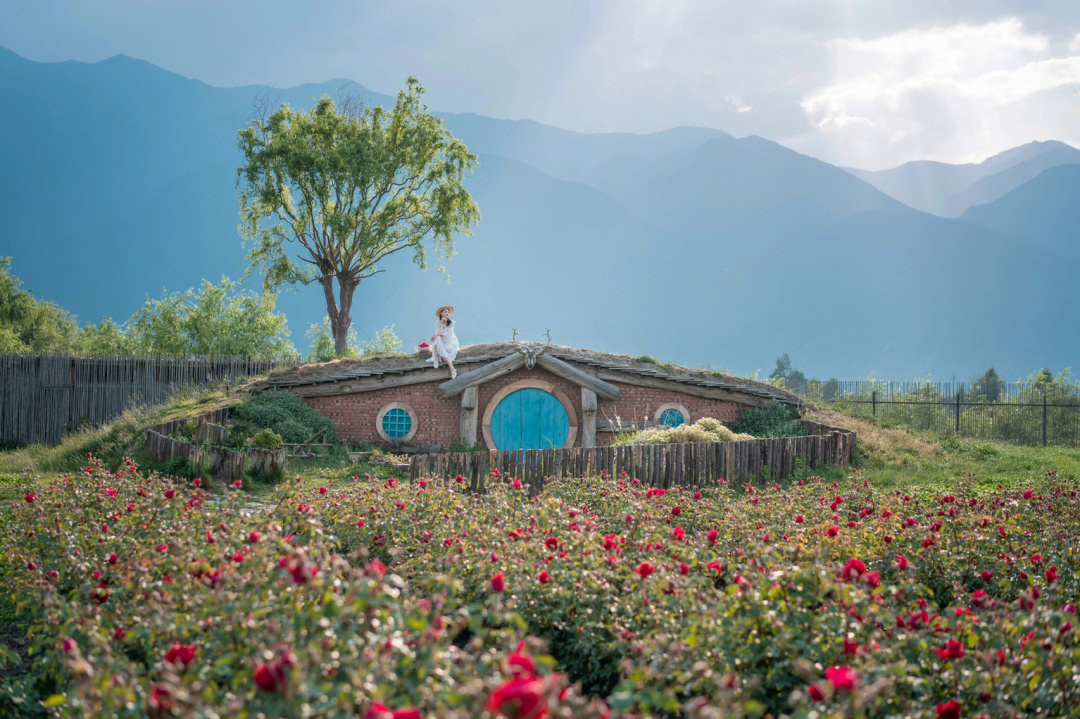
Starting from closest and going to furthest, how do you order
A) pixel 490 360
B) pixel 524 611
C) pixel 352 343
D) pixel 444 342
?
1. pixel 524 611
2. pixel 444 342
3. pixel 490 360
4. pixel 352 343

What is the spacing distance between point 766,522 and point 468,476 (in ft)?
13.4

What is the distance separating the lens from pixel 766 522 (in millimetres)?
6520

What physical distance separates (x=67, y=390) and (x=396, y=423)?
364 inches

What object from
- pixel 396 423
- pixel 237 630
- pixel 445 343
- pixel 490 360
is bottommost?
pixel 237 630

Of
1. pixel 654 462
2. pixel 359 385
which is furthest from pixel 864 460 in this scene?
pixel 359 385

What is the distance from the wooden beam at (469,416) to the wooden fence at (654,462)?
20.6 feet

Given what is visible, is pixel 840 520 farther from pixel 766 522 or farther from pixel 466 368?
pixel 466 368

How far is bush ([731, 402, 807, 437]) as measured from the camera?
16297 millimetres

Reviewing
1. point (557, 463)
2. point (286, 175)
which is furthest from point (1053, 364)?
point (557, 463)

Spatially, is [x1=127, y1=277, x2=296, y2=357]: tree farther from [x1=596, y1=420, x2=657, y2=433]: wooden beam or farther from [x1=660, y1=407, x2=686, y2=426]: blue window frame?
[x1=660, y1=407, x2=686, y2=426]: blue window frame

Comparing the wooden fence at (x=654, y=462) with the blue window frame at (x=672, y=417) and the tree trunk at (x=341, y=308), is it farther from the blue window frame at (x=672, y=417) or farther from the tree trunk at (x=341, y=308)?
the tree trunk at (x=341, y=308)

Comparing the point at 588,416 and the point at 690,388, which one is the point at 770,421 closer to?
the point at 690,388

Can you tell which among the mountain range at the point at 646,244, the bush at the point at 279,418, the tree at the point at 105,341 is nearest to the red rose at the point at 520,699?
the bush at the point at 279,418

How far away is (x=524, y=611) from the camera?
423cm
